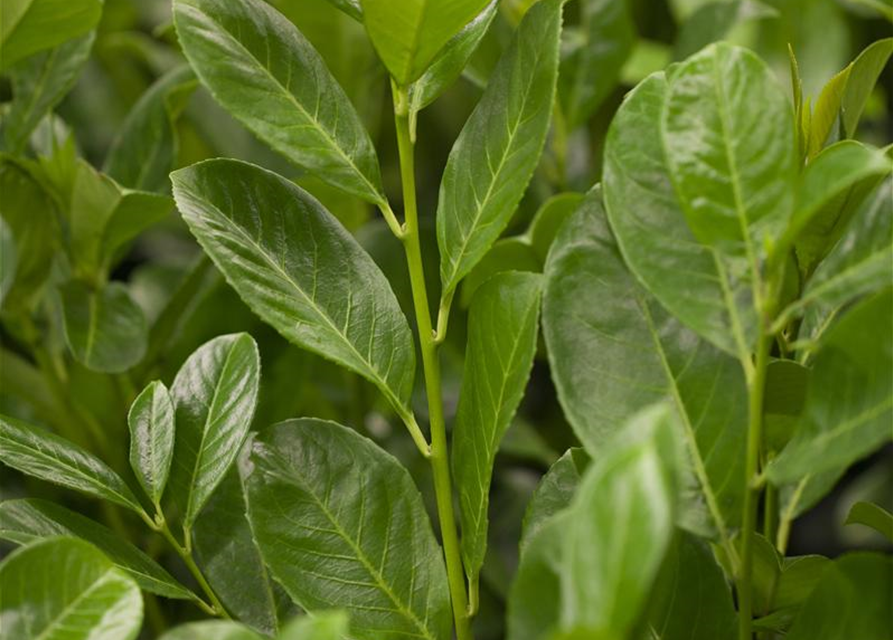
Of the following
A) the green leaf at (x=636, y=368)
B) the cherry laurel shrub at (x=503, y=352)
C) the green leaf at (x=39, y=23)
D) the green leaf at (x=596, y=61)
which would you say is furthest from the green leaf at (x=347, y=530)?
the green leaf at (x=596, y=61)

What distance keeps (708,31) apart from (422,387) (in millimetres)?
318

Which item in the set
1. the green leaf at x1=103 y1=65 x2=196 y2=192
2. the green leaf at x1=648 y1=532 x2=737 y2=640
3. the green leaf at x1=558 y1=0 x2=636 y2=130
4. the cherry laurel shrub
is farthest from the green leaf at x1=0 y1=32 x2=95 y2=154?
the green leaf at x1=648 y1=532 x2=737 y2=640

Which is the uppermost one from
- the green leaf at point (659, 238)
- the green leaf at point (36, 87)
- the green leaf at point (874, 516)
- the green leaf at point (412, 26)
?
the green leaf at point (412, 26)

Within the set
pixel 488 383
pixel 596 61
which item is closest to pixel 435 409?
pixel 488 383

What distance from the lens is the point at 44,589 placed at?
1.28ft

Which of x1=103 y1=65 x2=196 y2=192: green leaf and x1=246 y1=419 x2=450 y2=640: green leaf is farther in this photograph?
x1=103 y1=65 x2=196 y2=192: green leaf

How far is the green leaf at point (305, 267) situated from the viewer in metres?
0.48

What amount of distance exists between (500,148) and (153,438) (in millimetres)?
194

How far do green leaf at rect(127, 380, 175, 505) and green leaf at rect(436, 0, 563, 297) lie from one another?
133 millimetres

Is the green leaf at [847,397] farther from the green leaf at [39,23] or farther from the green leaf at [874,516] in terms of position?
the green leaf at [39,23]

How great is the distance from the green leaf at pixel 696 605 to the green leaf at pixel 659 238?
0.36 ft

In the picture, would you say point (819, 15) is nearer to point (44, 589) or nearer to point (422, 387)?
point (422, 387)

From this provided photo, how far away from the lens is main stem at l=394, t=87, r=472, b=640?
1.59 ft

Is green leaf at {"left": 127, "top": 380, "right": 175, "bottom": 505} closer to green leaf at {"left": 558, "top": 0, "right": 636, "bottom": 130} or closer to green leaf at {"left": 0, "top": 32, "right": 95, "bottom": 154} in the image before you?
green leaf at {"left": 0, "top": 32, "right": 95, "bottom": 154}
